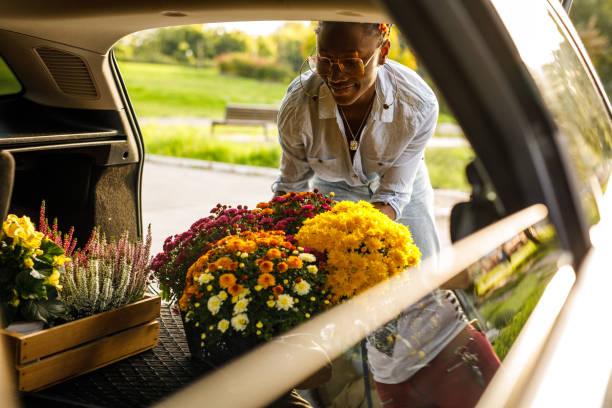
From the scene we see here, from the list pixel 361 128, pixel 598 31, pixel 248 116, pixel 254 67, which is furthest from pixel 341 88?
pixel 254 67

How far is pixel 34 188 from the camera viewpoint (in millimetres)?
2730

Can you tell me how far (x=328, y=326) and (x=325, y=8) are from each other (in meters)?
0.96

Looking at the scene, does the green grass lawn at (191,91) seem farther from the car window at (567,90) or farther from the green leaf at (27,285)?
the car window at (567,90)

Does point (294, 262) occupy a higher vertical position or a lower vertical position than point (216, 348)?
higher

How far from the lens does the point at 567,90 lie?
4.32ft

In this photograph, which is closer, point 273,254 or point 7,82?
point 273,254

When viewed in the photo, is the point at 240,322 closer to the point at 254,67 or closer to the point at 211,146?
the point at 211,146

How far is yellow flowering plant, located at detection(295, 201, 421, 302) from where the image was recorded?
1.49m

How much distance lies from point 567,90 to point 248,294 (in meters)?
0.78

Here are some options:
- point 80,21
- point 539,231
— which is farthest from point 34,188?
point 539,231

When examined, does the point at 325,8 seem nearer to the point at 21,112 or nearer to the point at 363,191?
the point at 363,191

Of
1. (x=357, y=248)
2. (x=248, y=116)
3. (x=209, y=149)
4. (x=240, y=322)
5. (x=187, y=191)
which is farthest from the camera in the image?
(x=248, y=116)

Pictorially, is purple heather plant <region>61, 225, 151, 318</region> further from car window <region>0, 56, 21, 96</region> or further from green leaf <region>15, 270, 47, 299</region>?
car window <region>0, 56, 21, 96</region>

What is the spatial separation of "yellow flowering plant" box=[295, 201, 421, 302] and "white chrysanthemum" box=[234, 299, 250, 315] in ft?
0.64
